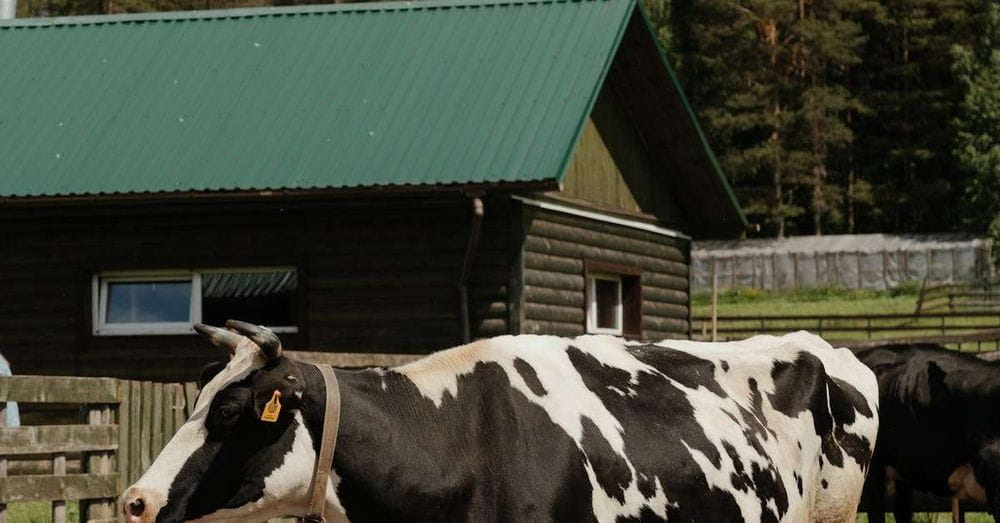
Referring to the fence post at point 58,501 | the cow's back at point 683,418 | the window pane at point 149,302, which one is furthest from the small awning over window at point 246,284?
the cow's back at point 683,418

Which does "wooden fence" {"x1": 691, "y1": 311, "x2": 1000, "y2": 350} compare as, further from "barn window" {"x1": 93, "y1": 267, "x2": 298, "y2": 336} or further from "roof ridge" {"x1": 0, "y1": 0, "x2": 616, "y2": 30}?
"barn window" {"x1": 93, "y1": 267, "x2": 298, "y2": 336}

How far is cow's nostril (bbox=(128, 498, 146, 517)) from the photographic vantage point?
17.7 feet

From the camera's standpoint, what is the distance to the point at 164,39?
69.6ft

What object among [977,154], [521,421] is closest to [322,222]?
[521,421]

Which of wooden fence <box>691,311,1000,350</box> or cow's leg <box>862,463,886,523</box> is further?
wooden fence <box>691,311,1000,350</box>

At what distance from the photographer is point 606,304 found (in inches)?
838

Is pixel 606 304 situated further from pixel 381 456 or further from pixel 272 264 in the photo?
pixel 381 456

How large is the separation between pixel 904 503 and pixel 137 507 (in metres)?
8.20

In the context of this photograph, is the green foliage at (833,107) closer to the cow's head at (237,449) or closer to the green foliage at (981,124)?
the green foliage at (981,124)

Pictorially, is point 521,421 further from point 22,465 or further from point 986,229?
point 986,229

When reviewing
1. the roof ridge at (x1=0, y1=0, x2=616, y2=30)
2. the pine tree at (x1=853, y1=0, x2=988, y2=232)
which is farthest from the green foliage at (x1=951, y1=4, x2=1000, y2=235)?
the roof ridge at (x1=0, y1=0, x2=616, y2=30)

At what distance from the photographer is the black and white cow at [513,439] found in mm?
5598

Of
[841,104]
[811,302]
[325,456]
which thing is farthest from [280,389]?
[841,104]

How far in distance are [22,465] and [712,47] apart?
64.6m
